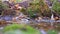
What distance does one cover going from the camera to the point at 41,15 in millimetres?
10211

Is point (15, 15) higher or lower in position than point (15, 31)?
lower

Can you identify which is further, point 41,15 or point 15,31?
point 41,15

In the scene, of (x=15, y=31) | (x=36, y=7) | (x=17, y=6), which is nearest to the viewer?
(x=15, y=31)

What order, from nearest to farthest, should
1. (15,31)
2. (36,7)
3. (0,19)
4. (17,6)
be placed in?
1. (15,31)
2. (0,19)
3. (36,7)
4. (17,6)

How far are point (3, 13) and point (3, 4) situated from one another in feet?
1.83

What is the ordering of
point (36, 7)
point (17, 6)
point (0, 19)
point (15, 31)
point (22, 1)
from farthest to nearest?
point (22, 1) → point (17, 6) → point (36, 7) → point (0, 19) → point (15, 31)

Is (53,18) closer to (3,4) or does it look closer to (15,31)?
(3,4)

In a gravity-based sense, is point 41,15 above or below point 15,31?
below

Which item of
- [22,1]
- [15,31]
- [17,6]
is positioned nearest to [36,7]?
[17,6]

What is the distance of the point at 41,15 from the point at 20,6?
1715mm

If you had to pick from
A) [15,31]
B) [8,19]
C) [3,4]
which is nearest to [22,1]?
[3,4]

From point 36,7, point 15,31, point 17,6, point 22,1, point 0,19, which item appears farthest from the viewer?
point 22,1

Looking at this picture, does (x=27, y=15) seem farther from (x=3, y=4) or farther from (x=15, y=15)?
(x=3, y=4)

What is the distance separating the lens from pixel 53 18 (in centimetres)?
990
